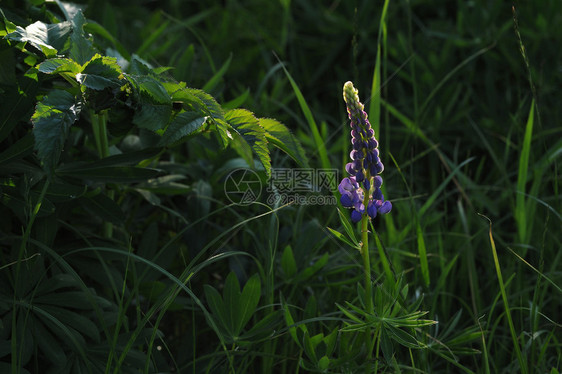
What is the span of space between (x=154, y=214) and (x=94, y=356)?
0.66 meters

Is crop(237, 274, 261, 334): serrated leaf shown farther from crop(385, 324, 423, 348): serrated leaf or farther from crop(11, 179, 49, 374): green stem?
crop(11, 179, 49, 374): green stem

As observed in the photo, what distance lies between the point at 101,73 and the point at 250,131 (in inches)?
15.7

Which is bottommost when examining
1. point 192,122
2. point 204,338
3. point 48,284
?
point 204,338

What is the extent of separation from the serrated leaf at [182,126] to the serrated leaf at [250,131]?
0.29 ft

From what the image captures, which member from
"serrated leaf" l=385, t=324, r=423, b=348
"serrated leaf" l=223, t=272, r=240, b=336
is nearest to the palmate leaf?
"serrated leaf" l=223, t=272, r=240, b=336

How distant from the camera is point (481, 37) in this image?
320 cm

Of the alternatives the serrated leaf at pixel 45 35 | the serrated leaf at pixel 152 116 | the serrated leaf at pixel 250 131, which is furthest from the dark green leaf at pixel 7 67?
the serrated leaf at pixel 250 131

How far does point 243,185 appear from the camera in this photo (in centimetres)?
223

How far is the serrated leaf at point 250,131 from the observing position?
63.0 inches

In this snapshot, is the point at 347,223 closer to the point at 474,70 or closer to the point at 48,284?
the point at 48,284

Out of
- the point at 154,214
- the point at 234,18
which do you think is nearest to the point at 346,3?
the point at 234,18

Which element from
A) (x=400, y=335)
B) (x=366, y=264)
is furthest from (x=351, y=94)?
(x=400, y=335)

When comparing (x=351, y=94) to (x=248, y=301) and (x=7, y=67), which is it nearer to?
(x=248, y=301)

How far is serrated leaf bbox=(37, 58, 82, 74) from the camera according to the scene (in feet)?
5.05
